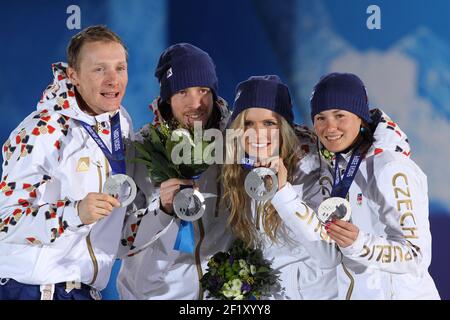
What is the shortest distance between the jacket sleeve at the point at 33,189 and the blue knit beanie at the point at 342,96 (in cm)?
118

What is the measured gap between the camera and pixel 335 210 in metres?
3.08

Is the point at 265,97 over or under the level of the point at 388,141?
over

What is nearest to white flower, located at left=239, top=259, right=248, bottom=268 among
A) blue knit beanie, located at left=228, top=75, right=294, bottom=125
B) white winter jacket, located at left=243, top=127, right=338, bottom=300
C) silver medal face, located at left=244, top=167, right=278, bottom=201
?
white winter jacket, located at left=243, top=127, right=338, bottom=300

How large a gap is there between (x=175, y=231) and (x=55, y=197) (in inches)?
22.8

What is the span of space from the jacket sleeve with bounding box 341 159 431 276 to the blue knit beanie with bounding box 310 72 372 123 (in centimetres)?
31

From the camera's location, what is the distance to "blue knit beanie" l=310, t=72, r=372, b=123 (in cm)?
330

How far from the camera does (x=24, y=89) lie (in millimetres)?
4266

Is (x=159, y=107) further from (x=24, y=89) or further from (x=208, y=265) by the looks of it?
(x=24, y=89)

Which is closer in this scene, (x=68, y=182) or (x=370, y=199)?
(x=68, y=182)

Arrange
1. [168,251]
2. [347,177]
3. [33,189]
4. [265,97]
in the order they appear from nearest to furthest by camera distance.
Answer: [33,189] → [347,177] → [265,97] → [168,251]

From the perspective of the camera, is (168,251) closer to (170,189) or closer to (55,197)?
(170,189)

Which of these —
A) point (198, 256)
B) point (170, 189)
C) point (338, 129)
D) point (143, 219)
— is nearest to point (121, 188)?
point (170, 189)

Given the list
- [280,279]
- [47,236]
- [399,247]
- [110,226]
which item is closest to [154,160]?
[110,226]

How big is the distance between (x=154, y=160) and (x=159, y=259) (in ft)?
1.74
